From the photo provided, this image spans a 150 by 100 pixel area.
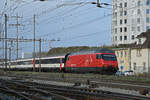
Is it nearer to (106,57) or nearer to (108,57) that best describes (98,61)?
(106,57)

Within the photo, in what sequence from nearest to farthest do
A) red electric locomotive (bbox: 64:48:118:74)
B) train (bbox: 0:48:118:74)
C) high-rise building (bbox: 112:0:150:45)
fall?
red electric locomotive (bbox: 64:48:118:74), train (bbox: 0:48:118:74), high-rise building (bbox: 112:0:150:45)

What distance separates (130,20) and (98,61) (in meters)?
57.1

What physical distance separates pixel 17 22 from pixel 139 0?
36907 millimetres

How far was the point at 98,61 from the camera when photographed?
1328 inches

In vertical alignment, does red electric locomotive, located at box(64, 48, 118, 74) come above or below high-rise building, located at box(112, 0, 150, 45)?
below

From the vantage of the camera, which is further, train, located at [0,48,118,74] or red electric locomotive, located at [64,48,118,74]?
train, located at [0,48,118,74]

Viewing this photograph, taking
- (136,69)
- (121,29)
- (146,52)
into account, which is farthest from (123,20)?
(136,69)

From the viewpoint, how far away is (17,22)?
64.1 m

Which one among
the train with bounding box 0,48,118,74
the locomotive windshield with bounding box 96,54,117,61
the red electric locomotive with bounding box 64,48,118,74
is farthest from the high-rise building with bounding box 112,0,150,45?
the locomotive windshield with bounding box 96,54,117,61

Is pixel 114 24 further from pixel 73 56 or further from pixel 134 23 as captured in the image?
pixel 73 56

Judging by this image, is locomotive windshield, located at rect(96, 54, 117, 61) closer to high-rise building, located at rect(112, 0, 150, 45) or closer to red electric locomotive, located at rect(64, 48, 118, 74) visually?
red electric locomotive, located at rect(64, 48, 118, 74)

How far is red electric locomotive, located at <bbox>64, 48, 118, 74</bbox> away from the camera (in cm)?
3353

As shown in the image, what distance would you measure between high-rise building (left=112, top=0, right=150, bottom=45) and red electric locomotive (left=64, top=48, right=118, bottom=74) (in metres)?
48.5

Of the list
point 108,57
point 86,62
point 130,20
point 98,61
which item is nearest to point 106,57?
point 108,57
